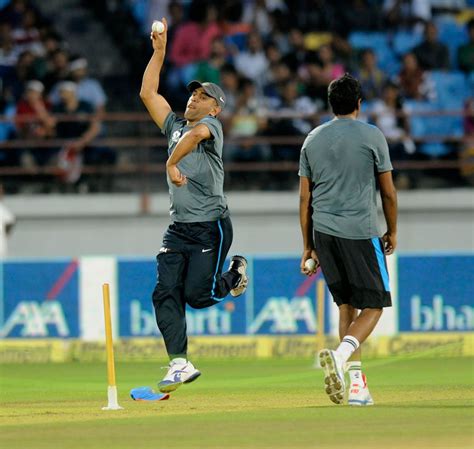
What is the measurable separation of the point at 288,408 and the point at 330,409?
0.35 m

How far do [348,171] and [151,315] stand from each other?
7.42m

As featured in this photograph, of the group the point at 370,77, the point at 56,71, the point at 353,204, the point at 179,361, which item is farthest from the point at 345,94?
the point at 56,71

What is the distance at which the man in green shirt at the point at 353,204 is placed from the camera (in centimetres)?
994

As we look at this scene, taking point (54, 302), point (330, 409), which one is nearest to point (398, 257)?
point (54, 302)

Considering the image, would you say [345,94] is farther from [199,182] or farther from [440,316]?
[440,316]

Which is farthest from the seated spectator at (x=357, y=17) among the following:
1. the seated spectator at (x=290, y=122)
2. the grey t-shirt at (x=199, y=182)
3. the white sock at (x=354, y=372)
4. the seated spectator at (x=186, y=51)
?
the white sock at (x=354, y=372)

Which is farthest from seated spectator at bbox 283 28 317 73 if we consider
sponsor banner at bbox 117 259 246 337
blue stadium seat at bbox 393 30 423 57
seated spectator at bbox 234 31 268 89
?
sponsor banner at bbox 117 259 246 337

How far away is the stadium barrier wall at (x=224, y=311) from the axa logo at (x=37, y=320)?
0.01 m

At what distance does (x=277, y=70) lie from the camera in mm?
20422

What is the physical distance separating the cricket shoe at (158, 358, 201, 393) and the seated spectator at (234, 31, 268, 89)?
1068 centimetres

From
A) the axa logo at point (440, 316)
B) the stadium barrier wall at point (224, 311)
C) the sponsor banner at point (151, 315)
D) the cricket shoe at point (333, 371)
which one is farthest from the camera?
the sponsor banner at point (151, 315)

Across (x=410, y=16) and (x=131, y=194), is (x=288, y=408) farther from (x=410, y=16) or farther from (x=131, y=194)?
(x=410, y=16)

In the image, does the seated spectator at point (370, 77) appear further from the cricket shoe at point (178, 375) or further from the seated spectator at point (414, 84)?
the cricket shoe at point (178, 375)

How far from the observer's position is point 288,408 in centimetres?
977
